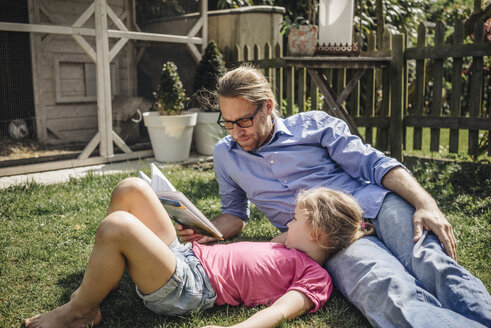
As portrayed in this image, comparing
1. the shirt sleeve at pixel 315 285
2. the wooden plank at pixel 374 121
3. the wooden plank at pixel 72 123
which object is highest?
the wooden plank at pixel 374 121

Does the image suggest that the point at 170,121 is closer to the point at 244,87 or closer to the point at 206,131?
the point at 206,131

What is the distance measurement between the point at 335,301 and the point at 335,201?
51 centimetres

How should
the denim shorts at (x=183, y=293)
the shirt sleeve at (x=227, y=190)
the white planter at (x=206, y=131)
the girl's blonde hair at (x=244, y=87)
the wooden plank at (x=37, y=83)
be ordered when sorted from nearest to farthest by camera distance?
the denim shorts at (x=183, y=293) < the girl's blonde hair at (x=244, y=87) < the shirt sleeve at (x=227, y=190) < the white planter at (x=206, y=131) < the wooden plank at (x=37, y=83)

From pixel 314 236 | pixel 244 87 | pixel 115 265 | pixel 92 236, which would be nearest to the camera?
pixel 115 265

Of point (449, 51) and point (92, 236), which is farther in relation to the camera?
point (449, 51)

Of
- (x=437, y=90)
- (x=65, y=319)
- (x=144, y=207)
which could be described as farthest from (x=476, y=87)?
(x=65, y=319)

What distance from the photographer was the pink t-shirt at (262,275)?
6.77ft

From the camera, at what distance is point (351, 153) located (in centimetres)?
253

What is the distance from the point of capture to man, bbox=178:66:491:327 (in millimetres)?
1799

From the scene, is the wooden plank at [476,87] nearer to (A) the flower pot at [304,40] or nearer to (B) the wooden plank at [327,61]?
(B) the wooden plank at [327,61]

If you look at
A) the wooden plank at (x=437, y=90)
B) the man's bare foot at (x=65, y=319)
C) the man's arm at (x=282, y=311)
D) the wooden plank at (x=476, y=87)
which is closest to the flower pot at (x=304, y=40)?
the wooden plank at (x=437, y=90)

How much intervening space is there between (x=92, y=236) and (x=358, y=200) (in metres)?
1.91

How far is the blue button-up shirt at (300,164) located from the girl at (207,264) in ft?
1.03

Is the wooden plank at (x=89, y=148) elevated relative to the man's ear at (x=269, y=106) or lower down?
lower down
